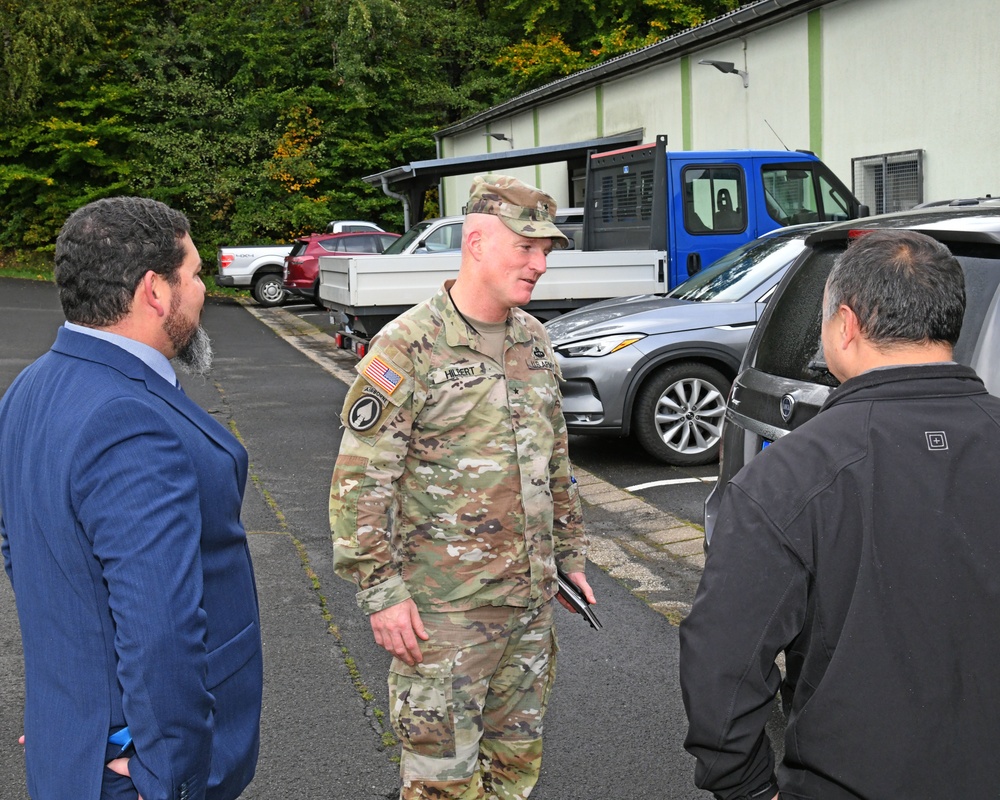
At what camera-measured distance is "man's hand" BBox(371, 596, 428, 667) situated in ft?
9.20

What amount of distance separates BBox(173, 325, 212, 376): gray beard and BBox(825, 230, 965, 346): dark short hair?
4.12ft

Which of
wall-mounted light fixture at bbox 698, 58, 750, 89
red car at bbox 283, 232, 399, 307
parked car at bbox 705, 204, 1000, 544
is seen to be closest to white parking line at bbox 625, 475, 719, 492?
parked car at bbox 705, 204, 1000, 544

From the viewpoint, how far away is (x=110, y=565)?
186 centimetres

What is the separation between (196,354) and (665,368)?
21.3ft

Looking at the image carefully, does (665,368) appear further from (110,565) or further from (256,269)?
(256,269)

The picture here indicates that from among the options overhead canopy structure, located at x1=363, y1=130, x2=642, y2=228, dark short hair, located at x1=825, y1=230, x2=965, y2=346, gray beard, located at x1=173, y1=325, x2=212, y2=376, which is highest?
overhead canopy structure, located at x1=363, y1=130, x2=642, y2=228

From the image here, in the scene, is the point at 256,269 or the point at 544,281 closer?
the point at 544,281

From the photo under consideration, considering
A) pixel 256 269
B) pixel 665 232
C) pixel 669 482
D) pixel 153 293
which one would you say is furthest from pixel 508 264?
pixel 256 269

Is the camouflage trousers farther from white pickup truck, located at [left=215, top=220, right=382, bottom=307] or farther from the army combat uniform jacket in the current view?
white pickup truck, located at [left=215, top=220, right=382, bottom=307]

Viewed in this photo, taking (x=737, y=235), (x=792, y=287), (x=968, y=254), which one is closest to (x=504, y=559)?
(x=968, y=254)

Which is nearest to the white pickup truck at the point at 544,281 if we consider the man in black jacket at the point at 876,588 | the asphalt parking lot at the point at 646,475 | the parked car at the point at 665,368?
the asphalt parking lot at the point at 646,475

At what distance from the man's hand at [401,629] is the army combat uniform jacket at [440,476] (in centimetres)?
3

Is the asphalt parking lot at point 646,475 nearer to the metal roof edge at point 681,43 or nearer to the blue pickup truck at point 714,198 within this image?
the blue pickup truck at point 714,198

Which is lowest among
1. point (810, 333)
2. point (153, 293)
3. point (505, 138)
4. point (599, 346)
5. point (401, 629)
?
point (401, 629)
